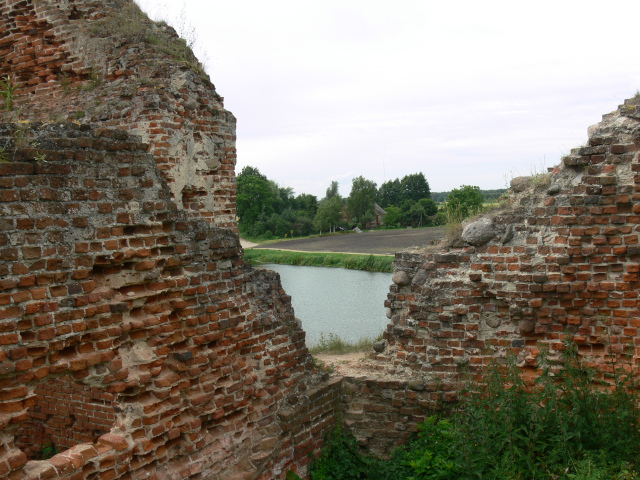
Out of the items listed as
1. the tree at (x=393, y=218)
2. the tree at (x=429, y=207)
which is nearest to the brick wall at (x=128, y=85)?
the tree at (x=429, y=207)

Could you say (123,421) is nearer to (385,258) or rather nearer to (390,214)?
(385,258)

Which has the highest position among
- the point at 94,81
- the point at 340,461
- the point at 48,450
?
the point at 94,81

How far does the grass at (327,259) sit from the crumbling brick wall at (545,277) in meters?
18.4

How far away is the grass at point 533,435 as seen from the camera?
133 inches

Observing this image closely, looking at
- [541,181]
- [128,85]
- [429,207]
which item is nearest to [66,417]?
[128,85]

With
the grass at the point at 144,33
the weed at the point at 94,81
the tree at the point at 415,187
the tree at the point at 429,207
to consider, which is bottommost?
the tree at the point at 429,207

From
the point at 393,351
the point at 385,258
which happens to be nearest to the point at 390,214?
the point at 385,258

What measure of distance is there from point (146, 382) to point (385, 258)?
23135mm

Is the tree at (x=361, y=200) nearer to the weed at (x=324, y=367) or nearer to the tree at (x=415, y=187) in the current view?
the tree at (x=415, y=187)

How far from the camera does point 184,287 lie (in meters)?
3.53

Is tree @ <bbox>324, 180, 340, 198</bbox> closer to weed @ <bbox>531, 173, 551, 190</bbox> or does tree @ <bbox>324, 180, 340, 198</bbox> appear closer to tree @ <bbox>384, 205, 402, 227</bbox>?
tree @ <bbox>384, 205, 402, 227</bbox>

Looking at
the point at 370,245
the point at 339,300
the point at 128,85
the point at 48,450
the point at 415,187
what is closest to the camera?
the point at 48,450

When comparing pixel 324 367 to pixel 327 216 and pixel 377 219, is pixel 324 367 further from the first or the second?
pixel 377 219

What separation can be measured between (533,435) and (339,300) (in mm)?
15459
